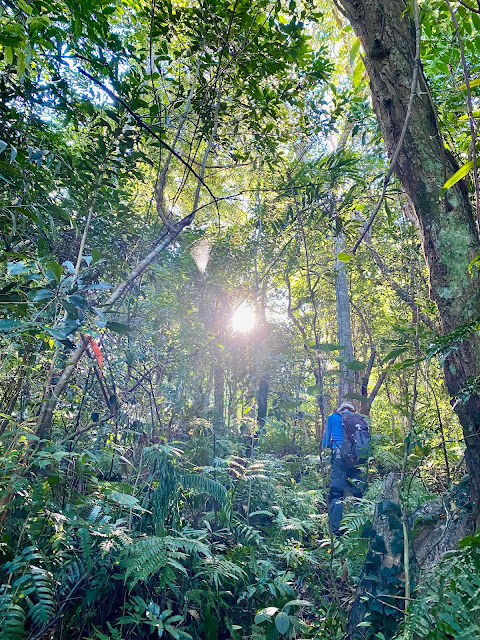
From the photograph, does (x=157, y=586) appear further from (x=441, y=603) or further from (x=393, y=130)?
(x=393, y=130)

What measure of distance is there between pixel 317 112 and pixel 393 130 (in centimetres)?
185

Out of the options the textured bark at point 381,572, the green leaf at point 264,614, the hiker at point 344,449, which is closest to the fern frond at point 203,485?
the green leaf at point 264,614

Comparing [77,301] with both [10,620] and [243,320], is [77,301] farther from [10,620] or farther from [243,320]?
[243,320]

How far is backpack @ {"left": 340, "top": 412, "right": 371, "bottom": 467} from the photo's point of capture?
534cm

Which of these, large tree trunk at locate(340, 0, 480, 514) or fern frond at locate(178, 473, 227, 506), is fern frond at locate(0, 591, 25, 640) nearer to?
fern frond at locate(178, 473, 227, 506)

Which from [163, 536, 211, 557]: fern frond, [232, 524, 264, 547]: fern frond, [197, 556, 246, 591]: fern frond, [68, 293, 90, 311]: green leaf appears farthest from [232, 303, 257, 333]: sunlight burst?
[68, 293, 90, 311]: green leaf

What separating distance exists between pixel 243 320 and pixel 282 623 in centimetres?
478

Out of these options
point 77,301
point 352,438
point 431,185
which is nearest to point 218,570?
point 77,301

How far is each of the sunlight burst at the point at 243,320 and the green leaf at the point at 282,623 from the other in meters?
4.63

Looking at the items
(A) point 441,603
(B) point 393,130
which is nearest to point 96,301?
(B) point 393,130

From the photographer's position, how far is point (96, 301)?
3.93 m

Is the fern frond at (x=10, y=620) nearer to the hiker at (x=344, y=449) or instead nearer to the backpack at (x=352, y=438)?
the hiker at (x=344, y=449)

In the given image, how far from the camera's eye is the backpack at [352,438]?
534 cm

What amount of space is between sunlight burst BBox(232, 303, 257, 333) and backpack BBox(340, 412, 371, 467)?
217cm
